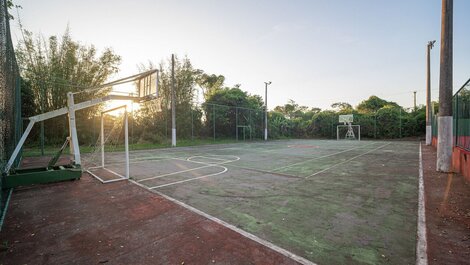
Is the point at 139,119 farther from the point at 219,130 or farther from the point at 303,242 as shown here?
the point at 303,242

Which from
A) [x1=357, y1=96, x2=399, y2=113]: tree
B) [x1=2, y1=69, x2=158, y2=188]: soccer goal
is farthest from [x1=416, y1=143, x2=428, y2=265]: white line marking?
[x1=357, y1=96, x2=399, y2=113]: tree

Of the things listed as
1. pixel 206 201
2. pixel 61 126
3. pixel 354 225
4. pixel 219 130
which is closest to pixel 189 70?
pixel 219 130

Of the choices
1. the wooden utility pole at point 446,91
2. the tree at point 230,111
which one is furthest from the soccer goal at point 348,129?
the wooden utility pole at point 446,91

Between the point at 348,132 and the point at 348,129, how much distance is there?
654 millimetres

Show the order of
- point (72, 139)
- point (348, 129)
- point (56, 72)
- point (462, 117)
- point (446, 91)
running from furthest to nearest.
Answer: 1. point (348, 129)
2. point (56, 72)
3. point (446, 91)
4. point (462, 117)
5. point (72, 139)

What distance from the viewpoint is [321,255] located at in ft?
8.18

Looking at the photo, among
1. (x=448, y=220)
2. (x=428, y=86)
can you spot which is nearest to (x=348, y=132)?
(x=428, y=86)

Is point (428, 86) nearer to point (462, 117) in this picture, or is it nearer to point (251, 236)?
point (462, 117)

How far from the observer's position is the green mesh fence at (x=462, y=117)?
6.26 m

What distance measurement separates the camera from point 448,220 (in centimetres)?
342

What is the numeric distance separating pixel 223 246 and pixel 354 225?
1.98 metres

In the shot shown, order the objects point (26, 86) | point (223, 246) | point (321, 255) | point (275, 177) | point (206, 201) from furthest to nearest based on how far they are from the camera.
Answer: point (26, 86) → point (275, 177) → point (206, 201) → point (223, 246) → point (321, 255)

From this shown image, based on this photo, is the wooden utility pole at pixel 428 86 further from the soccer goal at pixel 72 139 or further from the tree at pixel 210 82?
the tree at pixel 210 82

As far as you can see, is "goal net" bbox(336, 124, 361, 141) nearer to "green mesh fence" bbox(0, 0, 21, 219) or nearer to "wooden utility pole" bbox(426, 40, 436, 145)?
"wooden utility pole" bbox(426, 40, 436, 145)
